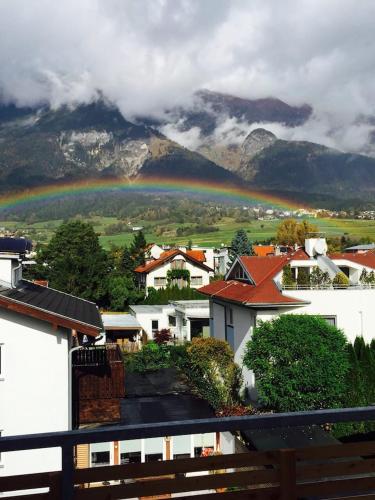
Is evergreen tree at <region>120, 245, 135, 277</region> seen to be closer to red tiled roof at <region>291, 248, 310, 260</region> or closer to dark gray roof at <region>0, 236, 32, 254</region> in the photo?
red tiled roof at <region>291, 248, 310, 260</region>

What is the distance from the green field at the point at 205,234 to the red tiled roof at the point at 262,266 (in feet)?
348

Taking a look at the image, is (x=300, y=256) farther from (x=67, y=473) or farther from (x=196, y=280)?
(x=196, y=280)

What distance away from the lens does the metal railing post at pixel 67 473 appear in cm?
238

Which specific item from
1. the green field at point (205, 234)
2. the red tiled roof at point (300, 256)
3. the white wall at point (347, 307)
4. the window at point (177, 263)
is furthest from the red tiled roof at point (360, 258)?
the green field at point (205, 234)

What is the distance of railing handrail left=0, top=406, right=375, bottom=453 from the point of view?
2.29 metres

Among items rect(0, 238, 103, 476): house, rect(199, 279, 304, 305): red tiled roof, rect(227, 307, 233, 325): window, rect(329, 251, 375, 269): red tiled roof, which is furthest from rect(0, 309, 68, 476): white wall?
rect(329, 251, 375, 269): red tiled roof

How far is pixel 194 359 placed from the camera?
19484 mm

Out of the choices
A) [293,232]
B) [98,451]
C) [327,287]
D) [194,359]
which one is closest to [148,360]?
[194,359]

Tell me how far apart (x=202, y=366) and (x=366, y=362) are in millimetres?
5735

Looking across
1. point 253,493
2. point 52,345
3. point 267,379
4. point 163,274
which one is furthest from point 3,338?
point 163,274

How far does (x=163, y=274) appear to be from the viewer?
5534 centimetres

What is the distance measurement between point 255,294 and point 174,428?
16677 mm

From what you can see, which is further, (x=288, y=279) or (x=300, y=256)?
(x=300, y=256)

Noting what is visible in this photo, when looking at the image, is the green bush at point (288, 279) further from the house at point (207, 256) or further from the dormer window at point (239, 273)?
the house at point (207, 256)
